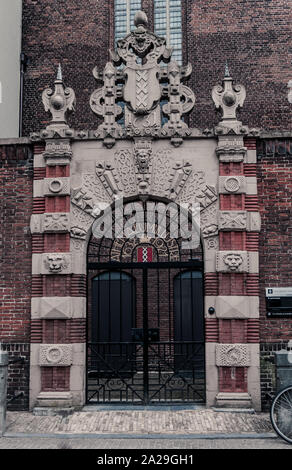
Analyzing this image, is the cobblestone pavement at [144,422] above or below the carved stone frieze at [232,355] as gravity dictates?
below

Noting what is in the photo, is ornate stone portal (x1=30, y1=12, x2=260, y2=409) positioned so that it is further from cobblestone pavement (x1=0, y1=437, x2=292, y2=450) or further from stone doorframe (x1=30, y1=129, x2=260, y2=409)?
cobblestone pavement (x1=0, y1=437, x2=292, y2=450)

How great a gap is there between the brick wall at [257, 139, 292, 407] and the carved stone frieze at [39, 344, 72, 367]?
11.0 feet

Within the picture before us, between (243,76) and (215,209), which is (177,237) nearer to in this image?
(215,209)

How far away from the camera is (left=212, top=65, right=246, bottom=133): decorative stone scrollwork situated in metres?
8.94

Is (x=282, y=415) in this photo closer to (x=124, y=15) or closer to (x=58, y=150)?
(x=58, y=150)

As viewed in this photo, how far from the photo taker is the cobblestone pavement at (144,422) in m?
7.41

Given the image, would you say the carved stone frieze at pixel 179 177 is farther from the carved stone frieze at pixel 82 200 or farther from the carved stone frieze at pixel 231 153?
the carved stone frieze at pixel 82 200

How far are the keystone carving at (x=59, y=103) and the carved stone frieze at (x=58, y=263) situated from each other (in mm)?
2330

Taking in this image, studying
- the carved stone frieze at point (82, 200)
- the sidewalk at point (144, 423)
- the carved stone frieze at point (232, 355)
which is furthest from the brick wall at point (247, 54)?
the sidewalk at point (144, 423)

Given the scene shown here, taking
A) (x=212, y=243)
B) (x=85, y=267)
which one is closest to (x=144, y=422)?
(x=85, y=267)

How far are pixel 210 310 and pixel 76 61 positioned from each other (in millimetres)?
11041

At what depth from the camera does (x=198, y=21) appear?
16.5 metres

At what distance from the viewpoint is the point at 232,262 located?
8.59m

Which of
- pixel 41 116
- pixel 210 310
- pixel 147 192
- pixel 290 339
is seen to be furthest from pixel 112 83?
pixel 41 116
